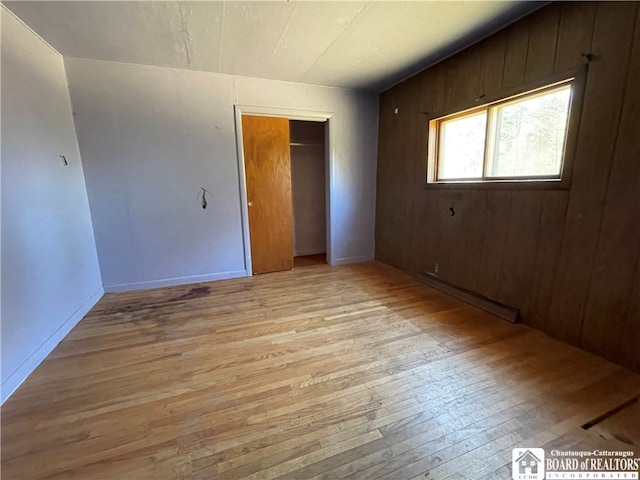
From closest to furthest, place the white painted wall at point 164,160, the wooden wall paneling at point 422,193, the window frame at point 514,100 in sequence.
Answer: the window frame at point 514,100, the white painted wall at point 164,160, the wooden wall paneling at point 422,193

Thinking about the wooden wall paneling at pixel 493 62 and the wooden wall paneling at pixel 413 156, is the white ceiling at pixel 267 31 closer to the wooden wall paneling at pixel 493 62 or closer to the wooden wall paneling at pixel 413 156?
the wooden wall paneling at pixel 493 62

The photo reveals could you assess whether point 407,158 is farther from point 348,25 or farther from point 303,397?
point 303,397

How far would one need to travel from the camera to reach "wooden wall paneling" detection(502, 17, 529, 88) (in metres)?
2.15

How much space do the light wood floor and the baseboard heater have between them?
0.37 ft

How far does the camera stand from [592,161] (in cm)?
183

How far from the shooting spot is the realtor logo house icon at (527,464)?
1119 mm

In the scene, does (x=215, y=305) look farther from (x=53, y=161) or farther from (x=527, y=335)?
(x=527, y=335)

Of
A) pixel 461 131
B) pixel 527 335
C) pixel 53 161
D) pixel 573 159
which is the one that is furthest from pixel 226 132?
pixel 527 335

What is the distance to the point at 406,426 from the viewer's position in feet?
4.44

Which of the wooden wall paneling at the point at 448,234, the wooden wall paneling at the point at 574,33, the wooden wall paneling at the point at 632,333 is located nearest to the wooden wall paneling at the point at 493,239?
the wooden wall paneling at the point at 448,234

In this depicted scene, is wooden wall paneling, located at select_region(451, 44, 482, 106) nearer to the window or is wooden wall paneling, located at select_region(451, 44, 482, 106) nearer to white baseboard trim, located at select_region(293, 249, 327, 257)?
the window

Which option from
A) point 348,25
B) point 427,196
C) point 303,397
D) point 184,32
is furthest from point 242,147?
point 303,397

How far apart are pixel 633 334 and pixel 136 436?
2.97m

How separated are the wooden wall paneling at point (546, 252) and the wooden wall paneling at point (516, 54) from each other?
1.02 metres
